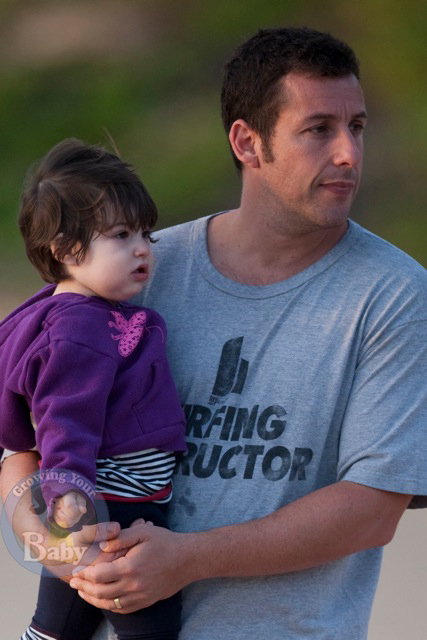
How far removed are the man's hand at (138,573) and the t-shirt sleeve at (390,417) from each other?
0.33m

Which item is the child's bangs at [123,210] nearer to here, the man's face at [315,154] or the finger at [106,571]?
the man's face at [315,154]

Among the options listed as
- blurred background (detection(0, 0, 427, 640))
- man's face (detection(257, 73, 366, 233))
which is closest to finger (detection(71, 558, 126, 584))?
man's face (detection(257, 73, 366, 233))

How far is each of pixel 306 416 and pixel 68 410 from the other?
1.44ft

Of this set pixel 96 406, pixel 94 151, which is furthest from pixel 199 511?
pixel 94 151

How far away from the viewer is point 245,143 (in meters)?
2.23

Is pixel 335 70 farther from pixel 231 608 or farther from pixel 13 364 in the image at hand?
pixel 231 608

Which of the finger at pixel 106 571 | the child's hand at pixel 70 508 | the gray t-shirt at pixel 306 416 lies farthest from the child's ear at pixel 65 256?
the finger at pixel 106 571

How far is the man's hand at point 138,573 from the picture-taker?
172 cm

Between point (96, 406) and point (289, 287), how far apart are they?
0.48 metres

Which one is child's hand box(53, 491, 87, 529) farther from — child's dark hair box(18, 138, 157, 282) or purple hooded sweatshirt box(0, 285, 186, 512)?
child's dark hair box(18, 138, 157, 282)

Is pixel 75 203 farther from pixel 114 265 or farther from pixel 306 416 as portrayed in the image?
pixel 306 416

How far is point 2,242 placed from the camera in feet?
15.2

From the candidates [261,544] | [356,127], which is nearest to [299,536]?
[261,544]

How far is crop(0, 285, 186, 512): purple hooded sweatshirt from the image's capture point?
1.70m
